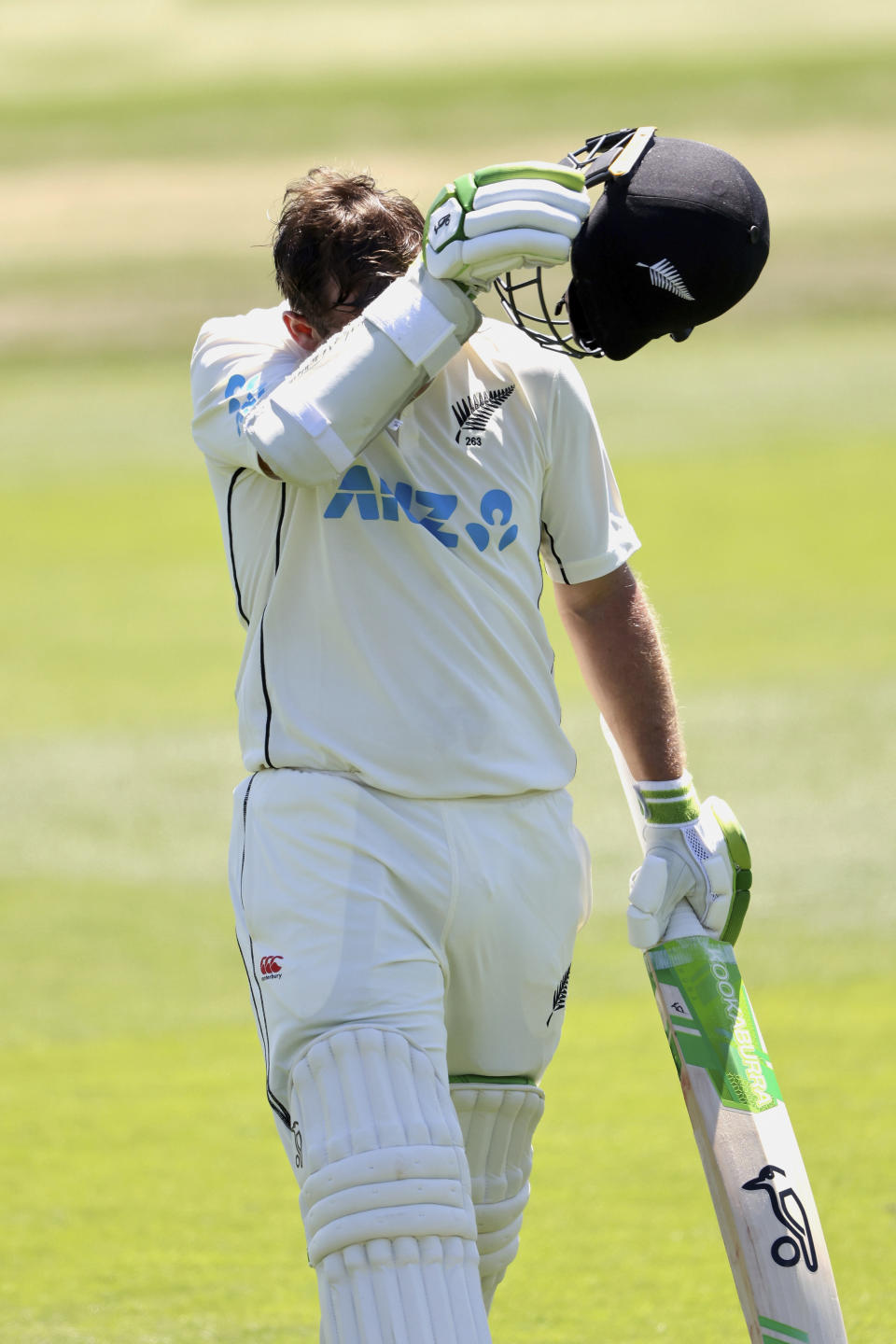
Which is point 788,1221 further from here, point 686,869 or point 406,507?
point 406,507

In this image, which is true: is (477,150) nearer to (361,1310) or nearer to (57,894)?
(57,894)

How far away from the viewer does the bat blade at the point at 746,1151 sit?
233 cm

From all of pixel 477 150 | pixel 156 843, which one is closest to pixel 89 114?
pixel 477 150

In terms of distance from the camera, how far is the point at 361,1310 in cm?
211

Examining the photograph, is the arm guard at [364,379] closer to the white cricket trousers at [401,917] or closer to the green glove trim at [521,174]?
the green glove trim at [521,174]

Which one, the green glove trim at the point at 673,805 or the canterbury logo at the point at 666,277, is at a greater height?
the canterbury logo at the point at 666,277

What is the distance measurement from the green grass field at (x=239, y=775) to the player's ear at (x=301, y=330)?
166 cm

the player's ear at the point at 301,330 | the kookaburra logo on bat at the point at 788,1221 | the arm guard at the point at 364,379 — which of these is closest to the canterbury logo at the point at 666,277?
the arm guard at the point at 364,379

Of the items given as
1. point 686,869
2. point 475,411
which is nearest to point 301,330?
point 475,411

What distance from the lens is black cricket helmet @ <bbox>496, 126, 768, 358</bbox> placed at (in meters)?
2.36

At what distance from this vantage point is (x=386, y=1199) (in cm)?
212

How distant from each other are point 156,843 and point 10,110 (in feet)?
76.0

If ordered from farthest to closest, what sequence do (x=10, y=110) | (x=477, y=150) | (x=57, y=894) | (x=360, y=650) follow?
(x=10, y=110), (x=477, y=150), (x=57, y=894), (x=360, y=650)

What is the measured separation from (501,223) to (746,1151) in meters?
1.20
